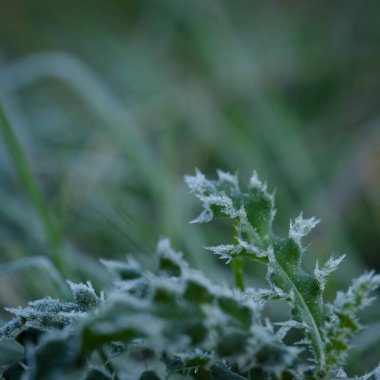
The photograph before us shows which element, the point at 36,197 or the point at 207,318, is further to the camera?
the point at 36,197

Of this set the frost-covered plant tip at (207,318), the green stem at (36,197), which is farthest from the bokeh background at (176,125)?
the frost-covered plant tip at (207,318)

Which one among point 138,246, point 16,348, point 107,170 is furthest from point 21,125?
point 16,348

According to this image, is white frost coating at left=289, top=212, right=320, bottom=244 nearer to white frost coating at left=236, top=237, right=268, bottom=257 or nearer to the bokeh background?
white frost coating at left=236, top=237, right=268, bottom=257

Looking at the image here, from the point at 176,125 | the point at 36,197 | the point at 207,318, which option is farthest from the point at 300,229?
the point at 176,125

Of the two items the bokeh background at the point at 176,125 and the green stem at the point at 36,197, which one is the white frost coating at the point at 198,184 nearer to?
the bokeh background at the point at 176,125

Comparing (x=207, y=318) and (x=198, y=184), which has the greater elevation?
(x=198, y=184)

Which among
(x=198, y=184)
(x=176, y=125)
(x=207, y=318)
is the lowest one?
(x=207, y=318)

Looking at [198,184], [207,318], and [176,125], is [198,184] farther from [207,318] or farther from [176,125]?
[176,125]

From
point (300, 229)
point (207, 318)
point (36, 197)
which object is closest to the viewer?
point (207, 318)
